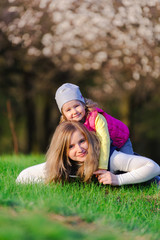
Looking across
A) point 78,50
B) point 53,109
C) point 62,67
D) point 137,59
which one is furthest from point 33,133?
point 137,59

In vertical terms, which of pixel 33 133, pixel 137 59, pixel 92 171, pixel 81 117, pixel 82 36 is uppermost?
pixel 82 36

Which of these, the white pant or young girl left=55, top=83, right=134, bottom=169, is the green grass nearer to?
the white pant

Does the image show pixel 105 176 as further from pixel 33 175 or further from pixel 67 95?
pixel 67 95

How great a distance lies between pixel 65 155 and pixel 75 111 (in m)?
0.56

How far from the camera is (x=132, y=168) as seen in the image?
16.3 ft

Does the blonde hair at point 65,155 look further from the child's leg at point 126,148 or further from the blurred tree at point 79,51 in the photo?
the blurred tree at point 79,51

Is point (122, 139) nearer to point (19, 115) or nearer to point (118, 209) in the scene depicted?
point (118, 209)

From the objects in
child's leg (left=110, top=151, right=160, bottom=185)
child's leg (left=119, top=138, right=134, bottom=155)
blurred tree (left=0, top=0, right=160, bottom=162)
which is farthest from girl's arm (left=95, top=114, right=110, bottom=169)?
blurred tree (left=0, top=0, right=160, bottom=162)

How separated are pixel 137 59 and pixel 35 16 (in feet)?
10.0

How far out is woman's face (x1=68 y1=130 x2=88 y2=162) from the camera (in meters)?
4.73

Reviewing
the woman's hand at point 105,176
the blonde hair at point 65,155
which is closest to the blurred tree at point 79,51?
the blonde hair at point 65,155

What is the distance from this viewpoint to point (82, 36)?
11.2 meters

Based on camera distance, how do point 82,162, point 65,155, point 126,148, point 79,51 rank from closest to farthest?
point 65,155, point 82,162, point 126,148, point 79,51

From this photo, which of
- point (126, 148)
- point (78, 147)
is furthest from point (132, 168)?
point (78, 147)
